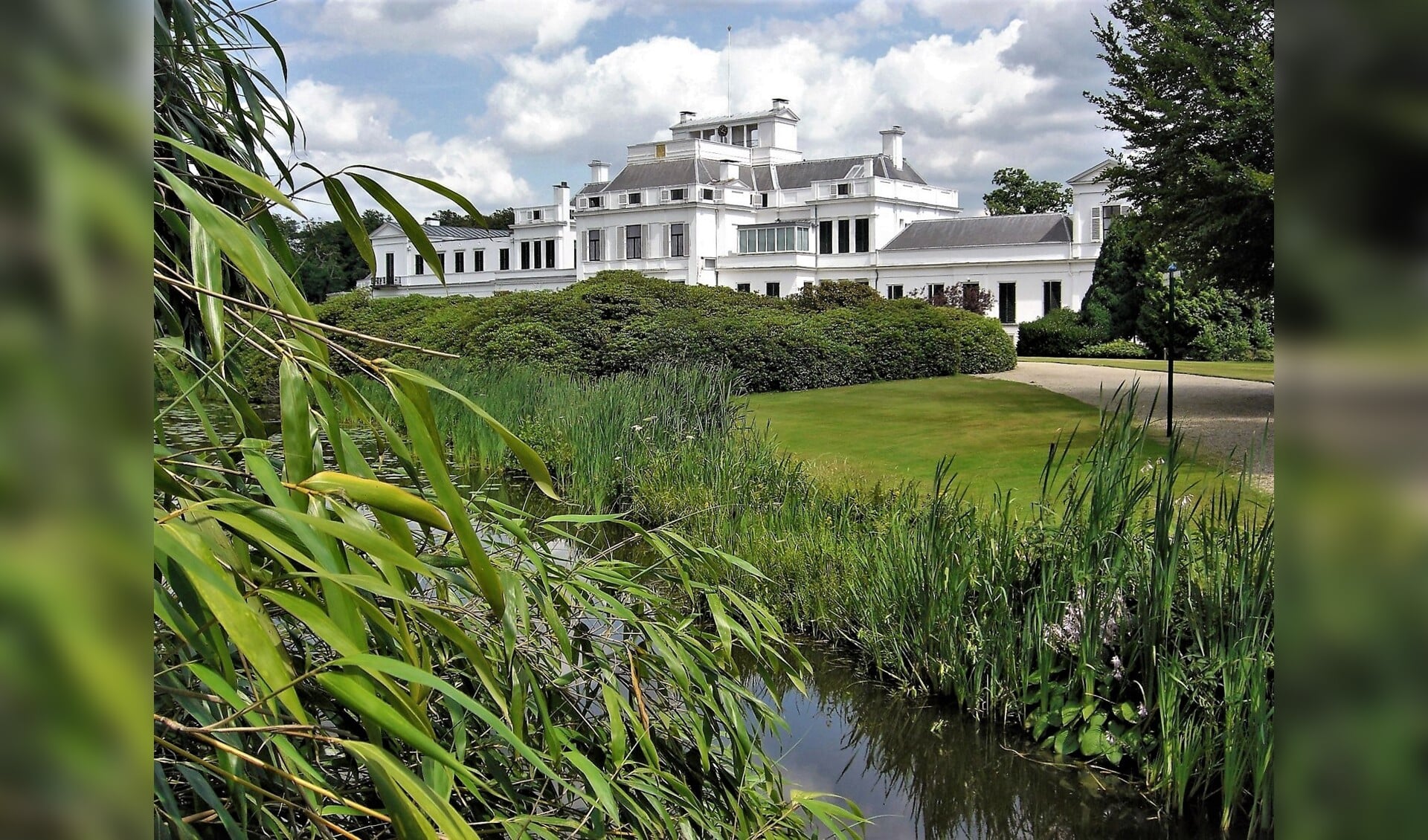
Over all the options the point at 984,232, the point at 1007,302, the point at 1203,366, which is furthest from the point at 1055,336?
the point at 1203,366

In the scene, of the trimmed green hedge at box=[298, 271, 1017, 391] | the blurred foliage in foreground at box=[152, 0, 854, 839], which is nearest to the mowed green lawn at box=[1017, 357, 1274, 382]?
the trimmed green hedge at box=[298, 271, 1017, 391]

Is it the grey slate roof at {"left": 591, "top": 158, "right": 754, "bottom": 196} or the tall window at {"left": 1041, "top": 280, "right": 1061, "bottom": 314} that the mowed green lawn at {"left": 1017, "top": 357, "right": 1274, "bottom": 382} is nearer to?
the tall window at {"left": 1041, "top": 280, "right": 1061, "bottom": 314}

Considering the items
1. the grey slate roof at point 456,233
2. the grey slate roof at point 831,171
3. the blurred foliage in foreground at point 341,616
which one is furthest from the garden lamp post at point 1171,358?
the grey slate roof at point 456,233

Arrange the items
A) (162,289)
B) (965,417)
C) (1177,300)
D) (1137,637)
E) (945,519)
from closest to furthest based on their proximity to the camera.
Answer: (162,289) < (1137,637) < (945,519) < (965,417) < (1177,300)

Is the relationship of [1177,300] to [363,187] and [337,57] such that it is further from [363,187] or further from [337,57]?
[363,187]

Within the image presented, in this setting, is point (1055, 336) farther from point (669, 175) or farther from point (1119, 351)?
point (669, 175)

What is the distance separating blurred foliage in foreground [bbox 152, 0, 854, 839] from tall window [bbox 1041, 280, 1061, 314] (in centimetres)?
3496

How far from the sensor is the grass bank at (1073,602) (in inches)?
169
